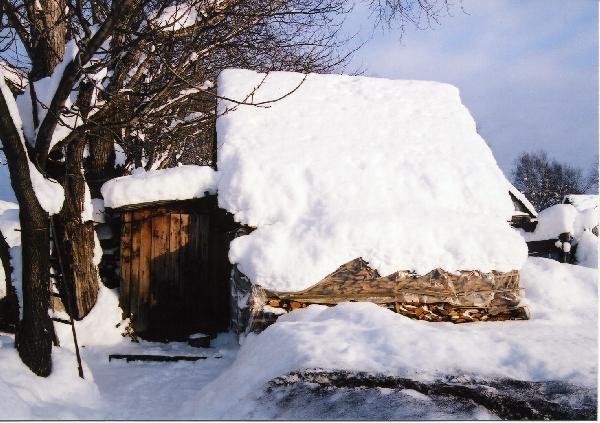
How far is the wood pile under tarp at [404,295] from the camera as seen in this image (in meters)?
5.71

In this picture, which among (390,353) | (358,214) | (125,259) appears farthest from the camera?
(125,259)

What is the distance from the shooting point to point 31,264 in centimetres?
432

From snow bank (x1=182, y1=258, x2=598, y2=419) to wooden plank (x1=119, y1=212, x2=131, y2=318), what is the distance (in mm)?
2658

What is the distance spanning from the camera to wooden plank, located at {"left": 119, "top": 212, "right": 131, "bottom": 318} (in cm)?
679

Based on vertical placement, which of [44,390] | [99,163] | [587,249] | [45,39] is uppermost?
[45,39]

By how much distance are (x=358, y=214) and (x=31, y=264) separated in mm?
3800

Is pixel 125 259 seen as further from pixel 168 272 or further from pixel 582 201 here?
pixel 582 201

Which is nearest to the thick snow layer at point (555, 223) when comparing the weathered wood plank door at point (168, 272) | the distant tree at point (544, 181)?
the weathered wood plank door at point (168, 272)

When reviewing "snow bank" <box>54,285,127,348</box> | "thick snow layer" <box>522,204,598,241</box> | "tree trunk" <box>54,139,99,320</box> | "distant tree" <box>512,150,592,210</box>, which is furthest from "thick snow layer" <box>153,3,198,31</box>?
"distant tree" <box>512,150,592,210</box>

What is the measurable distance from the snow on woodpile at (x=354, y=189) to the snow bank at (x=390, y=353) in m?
0.99

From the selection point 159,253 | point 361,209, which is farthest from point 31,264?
point 361,209

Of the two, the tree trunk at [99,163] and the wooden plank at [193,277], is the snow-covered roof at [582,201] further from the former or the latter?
the tree trunk at [99,163]

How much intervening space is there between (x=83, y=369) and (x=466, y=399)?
3918 mm

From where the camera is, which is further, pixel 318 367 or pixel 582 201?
pixel 582 201
